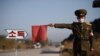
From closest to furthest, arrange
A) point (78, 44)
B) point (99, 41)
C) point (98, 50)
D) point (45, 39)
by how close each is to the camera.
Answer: point (78, 44)
point (45, 39)
point (98, 50)
point (99, 41)

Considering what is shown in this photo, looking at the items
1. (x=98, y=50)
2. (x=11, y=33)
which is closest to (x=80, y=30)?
(x=98, y=50)

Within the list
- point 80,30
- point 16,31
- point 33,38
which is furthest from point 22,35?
point 80,30

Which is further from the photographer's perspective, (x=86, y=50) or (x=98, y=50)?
(x=98, y=50)

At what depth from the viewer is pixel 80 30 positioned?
8711 millimetres

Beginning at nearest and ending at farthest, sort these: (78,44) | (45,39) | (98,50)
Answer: (78,44) → (45,39) → (98,50)

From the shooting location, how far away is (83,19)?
8.61 m

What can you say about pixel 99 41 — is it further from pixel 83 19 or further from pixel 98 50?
pixel 83 19

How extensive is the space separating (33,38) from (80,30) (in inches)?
61.8

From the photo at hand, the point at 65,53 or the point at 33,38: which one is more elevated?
the point at 33,38

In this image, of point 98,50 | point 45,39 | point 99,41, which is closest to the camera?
point 45,39

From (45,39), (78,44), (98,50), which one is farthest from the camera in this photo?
(98,50)

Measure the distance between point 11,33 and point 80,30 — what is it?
1037cm

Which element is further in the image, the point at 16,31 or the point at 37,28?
the point at 16,31

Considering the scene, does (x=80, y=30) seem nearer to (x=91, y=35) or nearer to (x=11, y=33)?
(x=91, y=35)
